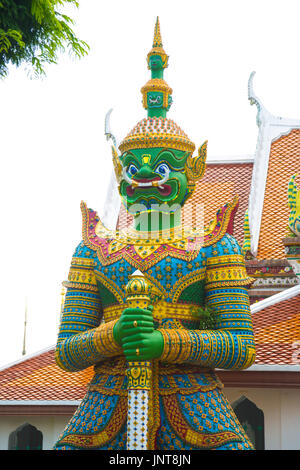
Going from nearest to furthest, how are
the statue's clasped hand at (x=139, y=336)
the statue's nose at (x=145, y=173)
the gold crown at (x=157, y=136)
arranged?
1. the statue's clasped hand at (x=139, y=336)
2. the statue's nose at (x=145, y=173)
3. the gold crown at (x=157, y=136)

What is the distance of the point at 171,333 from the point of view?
216 inches

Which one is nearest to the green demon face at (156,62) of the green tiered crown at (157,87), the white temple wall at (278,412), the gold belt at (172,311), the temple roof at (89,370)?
the green tiered crown at (157,87)

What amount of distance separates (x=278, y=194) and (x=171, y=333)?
6561 millimetres

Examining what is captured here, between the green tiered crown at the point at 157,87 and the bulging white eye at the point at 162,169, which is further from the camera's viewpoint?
the green tiered crown at the point at 157,87

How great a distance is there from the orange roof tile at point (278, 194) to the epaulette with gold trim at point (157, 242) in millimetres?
4724

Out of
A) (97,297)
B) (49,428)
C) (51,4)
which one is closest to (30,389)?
(49,428)

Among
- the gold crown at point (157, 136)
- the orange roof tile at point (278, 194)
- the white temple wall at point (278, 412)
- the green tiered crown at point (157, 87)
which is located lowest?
the white temple wall at point (278, 412)

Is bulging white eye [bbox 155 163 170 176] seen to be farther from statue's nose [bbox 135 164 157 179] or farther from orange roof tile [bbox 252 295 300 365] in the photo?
orange roof tile [bbox 252 295 300 365]

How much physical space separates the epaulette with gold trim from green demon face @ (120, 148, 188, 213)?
255 mm

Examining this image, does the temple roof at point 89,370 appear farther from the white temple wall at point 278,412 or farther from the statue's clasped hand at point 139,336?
the statue's clasped hand at point 139,336

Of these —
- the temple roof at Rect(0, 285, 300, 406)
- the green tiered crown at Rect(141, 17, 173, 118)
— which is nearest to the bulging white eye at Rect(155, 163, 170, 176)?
the green tiered crown at Rect(141, 17, 173, 118)

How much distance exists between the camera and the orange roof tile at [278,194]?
35.9 ft

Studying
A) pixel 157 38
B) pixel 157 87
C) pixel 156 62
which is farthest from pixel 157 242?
pixel 157 38
